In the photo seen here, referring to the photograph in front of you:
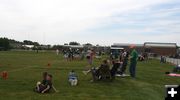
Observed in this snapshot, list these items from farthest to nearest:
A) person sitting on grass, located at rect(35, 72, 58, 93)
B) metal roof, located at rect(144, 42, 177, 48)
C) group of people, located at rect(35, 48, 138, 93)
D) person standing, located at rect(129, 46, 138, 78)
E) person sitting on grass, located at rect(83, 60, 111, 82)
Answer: metal roof, located at rect(144, 42, 177, 48) < person standing, located at rect(129, 46, 138, 78) < person sitting on grass, located at rect(83, 60, 111, 82) < group of people, located at rect(35, 48, 138, 93) < person sitting on grass, located at rect(35, 72, 58, 93)

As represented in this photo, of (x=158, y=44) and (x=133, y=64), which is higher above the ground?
(x=133, y=64)

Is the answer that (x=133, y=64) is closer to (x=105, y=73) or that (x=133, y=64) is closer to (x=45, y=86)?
(x=105, y=73)

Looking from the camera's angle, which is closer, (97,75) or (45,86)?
(45,86)

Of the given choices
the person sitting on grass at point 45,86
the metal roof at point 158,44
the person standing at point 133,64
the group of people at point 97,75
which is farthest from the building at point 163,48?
the person sitting on grass at point 45,86

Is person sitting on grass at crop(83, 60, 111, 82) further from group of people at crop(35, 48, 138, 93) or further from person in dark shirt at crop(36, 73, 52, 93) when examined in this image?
A: person in dark shirt at crop(36, 73, 52, 93)

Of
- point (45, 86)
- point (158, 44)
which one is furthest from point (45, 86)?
point (158, 44)

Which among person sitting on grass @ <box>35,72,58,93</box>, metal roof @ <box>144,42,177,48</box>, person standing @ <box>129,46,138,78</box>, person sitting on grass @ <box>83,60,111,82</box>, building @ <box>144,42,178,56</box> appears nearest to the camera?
person sitting on grass @ <box>35,72,58,93</box>

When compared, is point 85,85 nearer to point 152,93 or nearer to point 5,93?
point 152,93

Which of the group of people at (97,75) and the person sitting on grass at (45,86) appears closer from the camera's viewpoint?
the person sitting on grass at (45,86)

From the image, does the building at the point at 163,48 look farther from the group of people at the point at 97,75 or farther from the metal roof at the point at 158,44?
the group of people at the point at 97,75

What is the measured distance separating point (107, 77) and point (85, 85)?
6.38 feet

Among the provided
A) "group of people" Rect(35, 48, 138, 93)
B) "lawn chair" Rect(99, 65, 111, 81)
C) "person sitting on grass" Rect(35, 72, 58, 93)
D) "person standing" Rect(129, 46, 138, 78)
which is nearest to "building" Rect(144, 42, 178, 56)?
"person standing" Rect(129, 46, 138, 78)

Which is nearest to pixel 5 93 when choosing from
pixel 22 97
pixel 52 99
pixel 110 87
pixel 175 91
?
pixel 22 97

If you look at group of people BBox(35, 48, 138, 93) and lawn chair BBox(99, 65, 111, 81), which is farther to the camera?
lawn chair BBox(99, 65, 111, 81)
